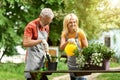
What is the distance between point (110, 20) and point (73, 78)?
24.7 m

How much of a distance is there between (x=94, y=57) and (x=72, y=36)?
0.46 metres

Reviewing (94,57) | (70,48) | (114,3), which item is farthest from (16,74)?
(114,3)

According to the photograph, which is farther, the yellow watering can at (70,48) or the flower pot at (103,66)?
the yellow watering can at (70,48)

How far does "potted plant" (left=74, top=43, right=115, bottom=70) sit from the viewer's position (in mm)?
4121

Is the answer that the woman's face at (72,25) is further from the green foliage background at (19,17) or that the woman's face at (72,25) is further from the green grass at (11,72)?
the green foliage background at (19,17)

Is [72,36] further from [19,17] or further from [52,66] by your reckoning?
[19,17]

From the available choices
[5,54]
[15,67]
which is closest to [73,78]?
[15,67]

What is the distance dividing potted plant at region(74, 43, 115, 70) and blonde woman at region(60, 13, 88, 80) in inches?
7.0

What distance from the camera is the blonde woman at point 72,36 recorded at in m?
4.45

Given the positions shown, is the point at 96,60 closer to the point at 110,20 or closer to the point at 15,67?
the point at 15,67

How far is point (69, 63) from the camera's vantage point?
4.50 metres

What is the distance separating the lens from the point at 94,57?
4.18 meters

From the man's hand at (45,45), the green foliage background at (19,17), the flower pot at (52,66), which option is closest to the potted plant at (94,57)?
the flower pot at (52,66)

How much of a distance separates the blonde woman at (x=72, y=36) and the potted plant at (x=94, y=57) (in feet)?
0.59
